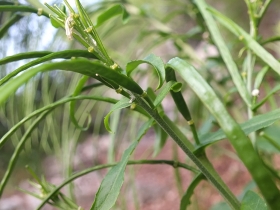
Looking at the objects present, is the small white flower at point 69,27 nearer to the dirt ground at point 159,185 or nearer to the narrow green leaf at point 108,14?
the narrow green leaf at point 108,14

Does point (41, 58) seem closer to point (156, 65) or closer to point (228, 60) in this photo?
point (156, 65)

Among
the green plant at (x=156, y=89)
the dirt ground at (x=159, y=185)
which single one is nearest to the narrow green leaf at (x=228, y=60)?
the green plant at (x=156, y=89)

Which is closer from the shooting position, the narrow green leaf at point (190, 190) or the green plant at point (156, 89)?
the green plant at point (156, 89)

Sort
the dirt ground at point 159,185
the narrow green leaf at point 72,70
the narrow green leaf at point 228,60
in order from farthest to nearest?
the dirt ground at point 159,185, the narrow green leaf at point 228,60, the narrow green leaf at point 72,70

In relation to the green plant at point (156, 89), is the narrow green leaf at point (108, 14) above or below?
above

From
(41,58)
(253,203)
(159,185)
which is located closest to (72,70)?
(41,58)

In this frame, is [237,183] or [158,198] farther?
[158,198]

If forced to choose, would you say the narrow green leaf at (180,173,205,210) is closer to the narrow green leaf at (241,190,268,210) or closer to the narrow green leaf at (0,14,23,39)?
the narrow green leaf at (241,190,268,210)

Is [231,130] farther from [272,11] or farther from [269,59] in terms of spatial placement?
[272,11]

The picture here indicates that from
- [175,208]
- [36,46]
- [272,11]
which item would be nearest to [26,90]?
[36,46]
